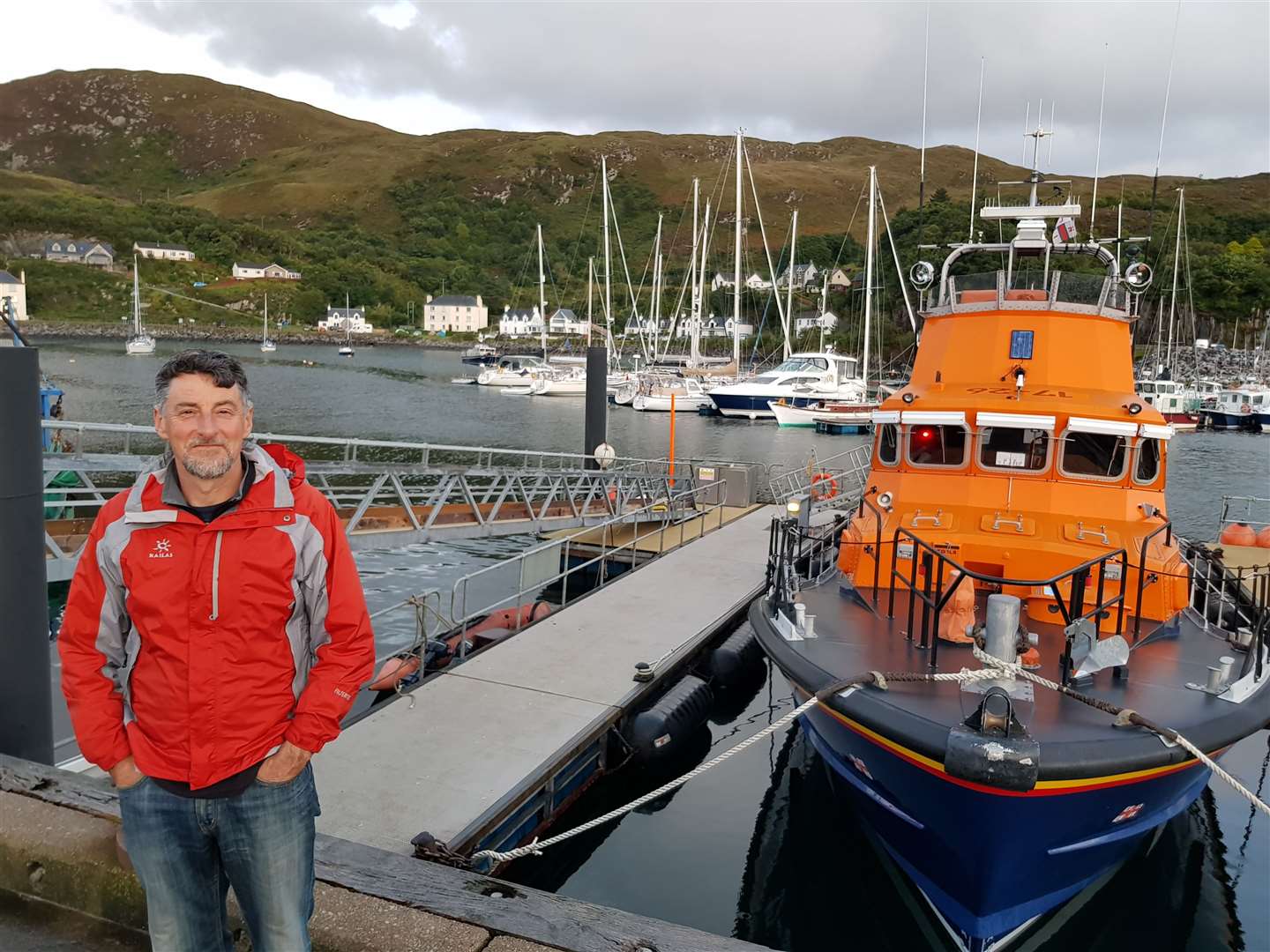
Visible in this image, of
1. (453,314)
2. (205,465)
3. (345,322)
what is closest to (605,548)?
(205,465)

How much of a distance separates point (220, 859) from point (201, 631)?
809 millimetres

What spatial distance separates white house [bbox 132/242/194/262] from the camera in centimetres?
15088

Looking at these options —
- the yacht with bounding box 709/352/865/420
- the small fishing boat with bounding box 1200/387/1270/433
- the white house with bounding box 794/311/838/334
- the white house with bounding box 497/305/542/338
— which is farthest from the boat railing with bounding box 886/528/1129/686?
the white house with bounding box 497/305/542/338

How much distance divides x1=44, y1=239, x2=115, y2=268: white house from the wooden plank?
16912 centimetres

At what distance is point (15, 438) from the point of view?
4.90 metres

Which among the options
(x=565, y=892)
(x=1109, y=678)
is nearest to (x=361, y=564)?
(x=565, y=892)

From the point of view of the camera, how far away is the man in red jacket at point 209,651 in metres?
2.54

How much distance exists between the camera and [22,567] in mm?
4965

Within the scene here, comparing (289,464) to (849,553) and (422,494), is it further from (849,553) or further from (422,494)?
(422,494)

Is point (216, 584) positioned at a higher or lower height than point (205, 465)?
lower

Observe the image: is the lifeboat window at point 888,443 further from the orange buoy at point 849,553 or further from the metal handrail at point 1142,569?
the metal handrail at point 1142,569

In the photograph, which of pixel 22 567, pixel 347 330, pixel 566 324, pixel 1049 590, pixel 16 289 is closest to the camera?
pixel 22 567

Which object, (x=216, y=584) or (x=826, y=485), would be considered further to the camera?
(x=826, y=485)

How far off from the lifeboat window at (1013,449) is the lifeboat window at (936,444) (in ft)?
0.71
